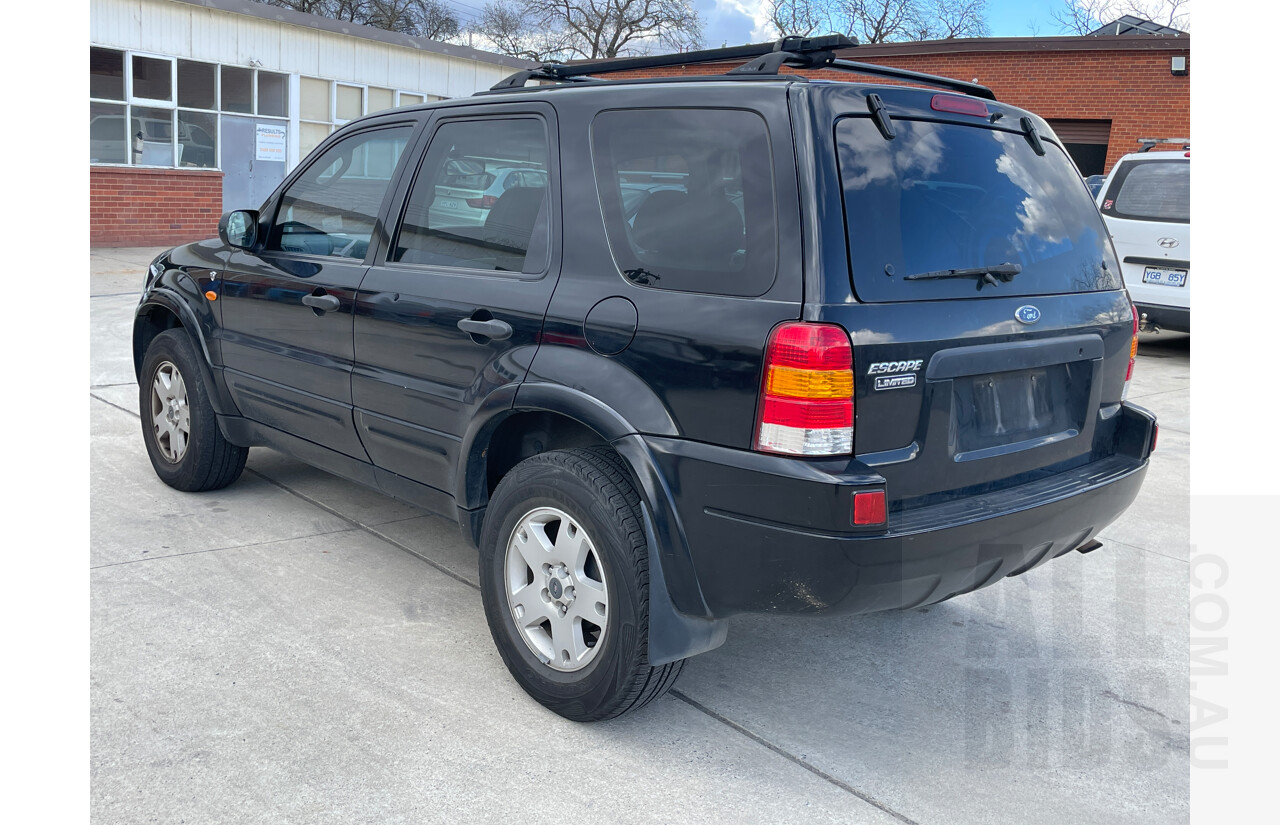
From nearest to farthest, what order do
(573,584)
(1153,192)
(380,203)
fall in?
(573,584) < (380,203) < (1153,192)

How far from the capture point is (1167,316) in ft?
35.9

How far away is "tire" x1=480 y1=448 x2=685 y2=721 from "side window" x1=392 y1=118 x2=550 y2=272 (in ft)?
2.40

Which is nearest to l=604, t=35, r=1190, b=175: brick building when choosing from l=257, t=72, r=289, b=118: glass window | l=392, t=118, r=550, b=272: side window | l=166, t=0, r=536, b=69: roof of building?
l=166, t=0, r=536, b=69: roof of building

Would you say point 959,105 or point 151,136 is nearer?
point 959,105

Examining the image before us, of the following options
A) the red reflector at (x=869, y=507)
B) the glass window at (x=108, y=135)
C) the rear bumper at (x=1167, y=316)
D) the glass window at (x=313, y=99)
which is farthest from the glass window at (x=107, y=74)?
the red reflector at (x=869, y=507)

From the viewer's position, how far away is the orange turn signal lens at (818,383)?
2.70 m

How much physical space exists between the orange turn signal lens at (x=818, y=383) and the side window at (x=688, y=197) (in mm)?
264

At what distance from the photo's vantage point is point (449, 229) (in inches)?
150

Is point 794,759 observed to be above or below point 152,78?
below

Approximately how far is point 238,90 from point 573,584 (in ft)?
67.4

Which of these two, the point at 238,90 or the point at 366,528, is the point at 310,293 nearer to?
the point at 366,528

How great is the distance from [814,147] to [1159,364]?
9.56 m

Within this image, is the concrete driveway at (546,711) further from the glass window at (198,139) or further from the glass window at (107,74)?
the glass window at (198,139)

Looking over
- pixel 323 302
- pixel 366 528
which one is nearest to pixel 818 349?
pixel 323 302
